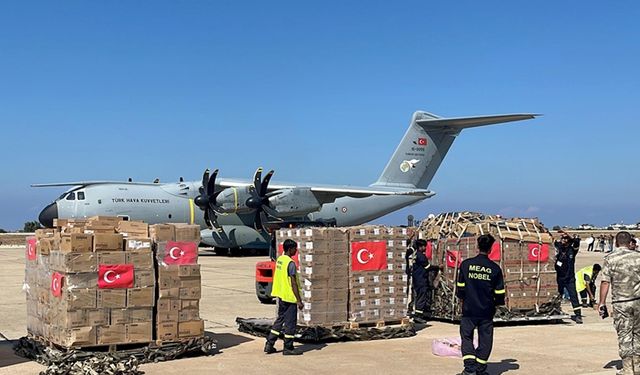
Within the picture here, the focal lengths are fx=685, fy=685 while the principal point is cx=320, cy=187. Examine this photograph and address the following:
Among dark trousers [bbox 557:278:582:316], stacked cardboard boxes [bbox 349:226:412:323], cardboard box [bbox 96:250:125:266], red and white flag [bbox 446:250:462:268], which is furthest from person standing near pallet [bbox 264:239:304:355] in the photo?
dark trousers [bbox 557:278:582:316]

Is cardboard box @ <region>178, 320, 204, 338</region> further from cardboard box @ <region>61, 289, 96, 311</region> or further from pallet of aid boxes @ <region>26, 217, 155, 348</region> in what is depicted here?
cardboard box @ <region>61, 289, 96, 311</region>

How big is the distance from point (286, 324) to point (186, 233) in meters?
1.85

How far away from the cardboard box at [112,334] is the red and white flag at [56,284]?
0.70m

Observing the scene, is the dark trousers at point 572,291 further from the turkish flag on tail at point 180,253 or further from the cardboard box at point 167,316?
the cardboard box at point 167,316

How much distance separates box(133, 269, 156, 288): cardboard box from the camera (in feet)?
29.0

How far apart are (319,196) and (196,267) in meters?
21.4

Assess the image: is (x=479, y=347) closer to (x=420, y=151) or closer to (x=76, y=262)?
(x=76, y=262)

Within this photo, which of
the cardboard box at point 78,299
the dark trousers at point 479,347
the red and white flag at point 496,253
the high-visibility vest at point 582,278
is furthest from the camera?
the high-visibility vest at point 582,278

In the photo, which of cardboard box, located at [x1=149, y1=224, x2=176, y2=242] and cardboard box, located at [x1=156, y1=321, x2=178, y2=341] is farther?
cardboard box, located at [x1=149, y1=224, x2=176, y2=242]

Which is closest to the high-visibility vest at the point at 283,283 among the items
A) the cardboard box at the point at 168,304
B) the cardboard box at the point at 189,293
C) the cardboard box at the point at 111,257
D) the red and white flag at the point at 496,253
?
the cardboard box at the point at 189,293

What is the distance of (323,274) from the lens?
10383mm

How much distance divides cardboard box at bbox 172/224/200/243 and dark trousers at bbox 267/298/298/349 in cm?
147

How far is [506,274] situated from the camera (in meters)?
12.0

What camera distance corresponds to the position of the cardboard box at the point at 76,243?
8.48m
